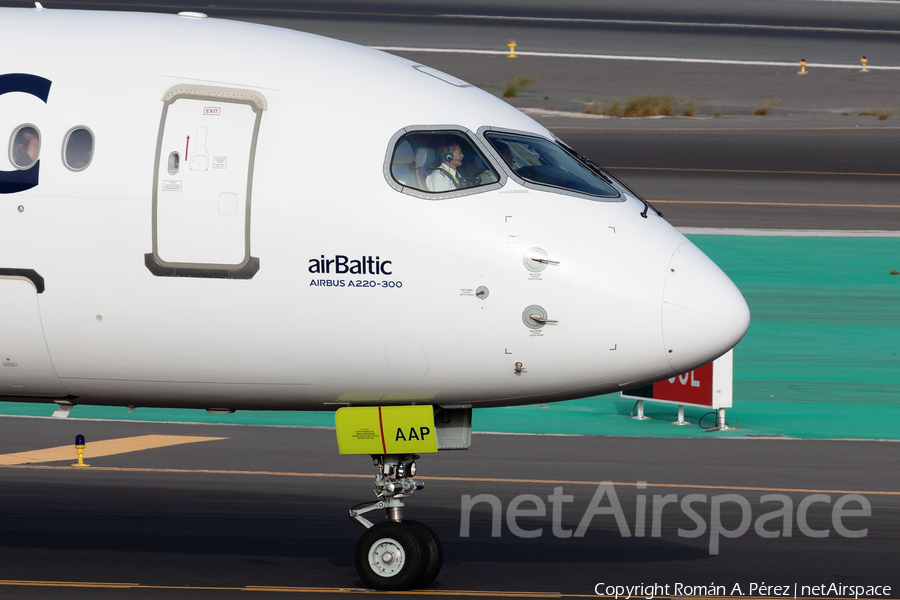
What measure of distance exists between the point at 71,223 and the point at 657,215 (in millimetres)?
5191

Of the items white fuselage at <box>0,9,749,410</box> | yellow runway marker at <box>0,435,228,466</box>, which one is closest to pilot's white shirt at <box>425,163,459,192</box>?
white fuselage at <box>0,9,749,410</box>

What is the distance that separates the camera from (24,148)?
35.0ft

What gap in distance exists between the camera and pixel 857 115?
4519 cm

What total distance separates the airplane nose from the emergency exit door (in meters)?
3.58

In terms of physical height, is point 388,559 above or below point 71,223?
below

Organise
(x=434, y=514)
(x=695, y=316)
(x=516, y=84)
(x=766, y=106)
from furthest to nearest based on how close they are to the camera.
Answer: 1. (x=516, y=84)
2. (x=766, y=106)
3. (x=434, y=514)
4. (x=695, y=316)

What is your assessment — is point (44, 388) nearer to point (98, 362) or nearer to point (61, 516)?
point (98, 362)

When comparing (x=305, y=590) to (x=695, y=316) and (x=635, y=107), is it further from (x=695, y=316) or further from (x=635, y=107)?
(x=635, y=107)

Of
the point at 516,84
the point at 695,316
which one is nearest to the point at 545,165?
the point at 695,316

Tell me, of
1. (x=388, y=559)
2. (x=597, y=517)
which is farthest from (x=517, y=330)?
(x=597, y=517)

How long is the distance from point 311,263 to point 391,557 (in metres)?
2.94

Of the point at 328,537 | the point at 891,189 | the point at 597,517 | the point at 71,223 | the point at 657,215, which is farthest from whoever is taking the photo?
the point at 891,189

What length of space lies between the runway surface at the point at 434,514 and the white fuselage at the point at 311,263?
257 centimetres

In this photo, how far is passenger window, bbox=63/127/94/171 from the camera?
1063cm
